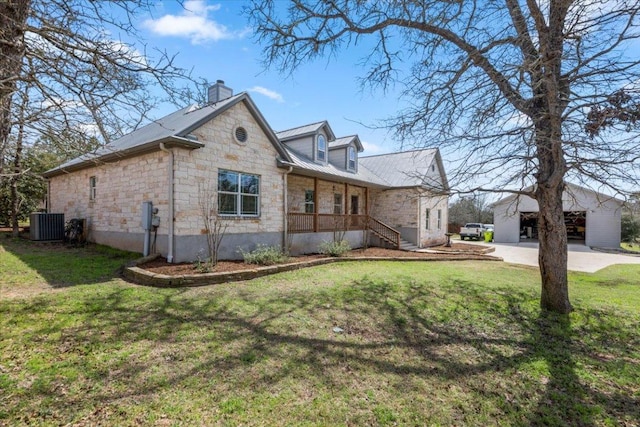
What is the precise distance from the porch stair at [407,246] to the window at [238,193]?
911 centimetres

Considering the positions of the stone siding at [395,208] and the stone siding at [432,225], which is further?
the stone siding at [432,225]

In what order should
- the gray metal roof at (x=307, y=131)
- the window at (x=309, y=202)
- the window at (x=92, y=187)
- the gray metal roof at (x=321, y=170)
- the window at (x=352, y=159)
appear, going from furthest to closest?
the window at (x=352, y=159) → the gray metal roof at (x=307, y=131) → the window at (x=309, y=202) → the gray metal roof at (x=321, y=170) → the window at (x=92, y=187)

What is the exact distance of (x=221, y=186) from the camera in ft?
33.4

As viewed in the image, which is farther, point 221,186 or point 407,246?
point 407,246

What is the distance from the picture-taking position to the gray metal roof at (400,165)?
19375 mm

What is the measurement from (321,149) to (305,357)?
13.2m

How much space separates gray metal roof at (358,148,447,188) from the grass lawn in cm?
1288

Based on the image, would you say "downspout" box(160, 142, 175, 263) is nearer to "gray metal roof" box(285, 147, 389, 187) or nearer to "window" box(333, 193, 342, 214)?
"gray metal roof" box(285, 147, 389, 187)

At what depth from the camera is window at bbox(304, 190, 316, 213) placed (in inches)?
587

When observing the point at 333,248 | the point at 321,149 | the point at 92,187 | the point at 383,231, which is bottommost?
the point at 333,248

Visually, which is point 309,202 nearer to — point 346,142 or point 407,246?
point 346,142

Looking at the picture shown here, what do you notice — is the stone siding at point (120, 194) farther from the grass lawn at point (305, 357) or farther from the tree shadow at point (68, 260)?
the grass lawn at point (305, 357)

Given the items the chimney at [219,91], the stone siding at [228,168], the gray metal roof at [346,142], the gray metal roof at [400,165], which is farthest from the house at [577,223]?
the chimney at [219,91]

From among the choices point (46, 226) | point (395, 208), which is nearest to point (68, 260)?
point (46, 226)
